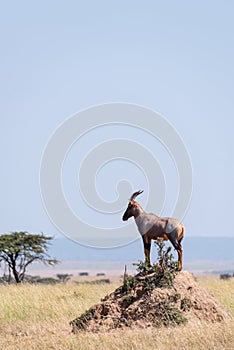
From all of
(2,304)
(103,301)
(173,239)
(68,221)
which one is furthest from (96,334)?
(68,221)

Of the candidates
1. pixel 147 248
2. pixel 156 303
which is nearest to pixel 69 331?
pixel 156 303

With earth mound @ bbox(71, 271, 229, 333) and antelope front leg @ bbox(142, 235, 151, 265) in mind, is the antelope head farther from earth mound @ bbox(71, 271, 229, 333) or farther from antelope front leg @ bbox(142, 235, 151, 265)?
earth mound @ bbox(71, 271, 229, 333)

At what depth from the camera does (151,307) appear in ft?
49.2

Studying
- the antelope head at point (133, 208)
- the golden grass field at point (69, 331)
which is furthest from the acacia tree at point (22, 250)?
the antelope head at point (133, 208)

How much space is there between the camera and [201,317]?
1497 cm

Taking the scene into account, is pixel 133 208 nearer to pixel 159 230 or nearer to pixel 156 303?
pixel 159 230

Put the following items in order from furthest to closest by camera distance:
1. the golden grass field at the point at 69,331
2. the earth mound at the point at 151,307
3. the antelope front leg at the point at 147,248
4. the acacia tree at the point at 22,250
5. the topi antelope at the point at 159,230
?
the acacia tree at the point at 22,250, the antelope front leg at the point at 147,248, the topi antelope at the point at 159,230, the earth mound at the point at 151,307, the golden grass field at the point at 69,331

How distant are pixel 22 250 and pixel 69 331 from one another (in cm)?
1898

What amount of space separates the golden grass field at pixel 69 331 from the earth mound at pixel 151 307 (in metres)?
0.29

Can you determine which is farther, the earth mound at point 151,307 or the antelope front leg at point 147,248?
the antelope front leg at point 147,248

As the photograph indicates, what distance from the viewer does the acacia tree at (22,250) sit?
33.1m

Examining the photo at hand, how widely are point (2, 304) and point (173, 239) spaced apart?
20.5 ft

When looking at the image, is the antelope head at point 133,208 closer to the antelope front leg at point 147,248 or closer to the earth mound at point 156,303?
the antelope front leg at point 147,248

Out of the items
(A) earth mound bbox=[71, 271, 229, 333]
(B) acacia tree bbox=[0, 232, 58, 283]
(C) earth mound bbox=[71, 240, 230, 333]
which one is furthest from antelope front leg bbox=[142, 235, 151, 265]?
(B) acacia tree bbox=[0, 232, 58, 283]
